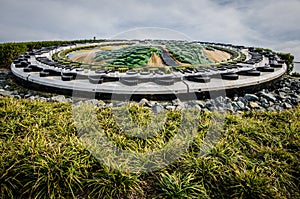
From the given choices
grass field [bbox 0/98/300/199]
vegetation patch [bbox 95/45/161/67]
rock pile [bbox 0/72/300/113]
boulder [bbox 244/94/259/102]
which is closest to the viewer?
grass field [bbox 0/98/300/199]

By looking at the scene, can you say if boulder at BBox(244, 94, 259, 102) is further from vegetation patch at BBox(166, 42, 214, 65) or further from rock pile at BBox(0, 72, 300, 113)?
vegetation patch at BBox(166, 42, 214, 65)

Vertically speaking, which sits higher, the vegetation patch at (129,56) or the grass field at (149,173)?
the vegetation patch at (129,56)

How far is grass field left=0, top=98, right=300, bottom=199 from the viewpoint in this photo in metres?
2.52

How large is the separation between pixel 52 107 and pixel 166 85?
3165 mm

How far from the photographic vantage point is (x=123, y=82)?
672 centimetres

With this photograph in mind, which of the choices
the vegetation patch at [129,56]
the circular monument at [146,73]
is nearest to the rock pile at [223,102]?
the circular monument at [146,73]

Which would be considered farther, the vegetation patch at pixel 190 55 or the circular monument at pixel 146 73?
the vegetation patch at pixel 190 55

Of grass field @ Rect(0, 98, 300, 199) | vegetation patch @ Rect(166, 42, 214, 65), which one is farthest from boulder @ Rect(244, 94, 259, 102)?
grass field @ Rect(0, 98, 300, 199)

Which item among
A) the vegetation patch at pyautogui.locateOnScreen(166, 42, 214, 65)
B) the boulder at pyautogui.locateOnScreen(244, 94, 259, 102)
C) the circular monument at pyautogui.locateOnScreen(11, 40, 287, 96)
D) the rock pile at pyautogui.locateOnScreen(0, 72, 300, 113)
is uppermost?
the vegetation patch at pyautogui.locateOnScreen(166, 42, 214, 65)

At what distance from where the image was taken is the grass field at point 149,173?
252cm

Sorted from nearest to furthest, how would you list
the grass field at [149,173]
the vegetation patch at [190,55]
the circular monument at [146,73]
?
the grass field at [149,173] → the circular monument at [146,73] → the vegetation patch at [190,55]

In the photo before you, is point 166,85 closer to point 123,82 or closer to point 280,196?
point 123,82

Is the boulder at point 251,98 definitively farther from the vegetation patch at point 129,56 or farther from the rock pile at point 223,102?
the vegetation patch at point 129,56

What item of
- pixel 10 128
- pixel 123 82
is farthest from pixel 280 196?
pixel 123 82
